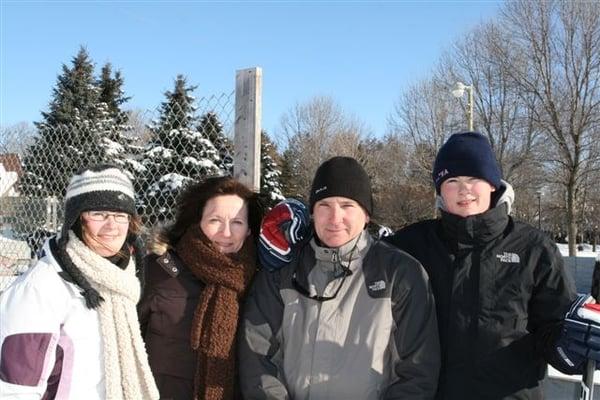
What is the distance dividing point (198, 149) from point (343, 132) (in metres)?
33.5

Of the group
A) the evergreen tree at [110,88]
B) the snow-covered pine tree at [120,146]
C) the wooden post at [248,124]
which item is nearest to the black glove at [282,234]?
the wooden post at [248,124]

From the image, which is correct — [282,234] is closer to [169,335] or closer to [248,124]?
[169,335]

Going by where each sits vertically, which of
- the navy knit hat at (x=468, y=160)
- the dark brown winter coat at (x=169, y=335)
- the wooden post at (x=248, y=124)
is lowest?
the dark brown winter coat at (x=169, y=335)

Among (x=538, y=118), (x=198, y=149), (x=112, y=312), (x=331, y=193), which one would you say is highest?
(x=538, y=118)

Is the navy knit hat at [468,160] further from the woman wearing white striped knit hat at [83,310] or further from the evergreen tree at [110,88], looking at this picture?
the evergreen tree at [110,88]

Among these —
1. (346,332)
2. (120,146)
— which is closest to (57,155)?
(120,146)

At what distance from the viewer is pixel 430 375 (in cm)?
246

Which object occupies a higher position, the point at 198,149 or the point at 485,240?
the point at 198,149

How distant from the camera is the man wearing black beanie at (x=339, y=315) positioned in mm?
2441

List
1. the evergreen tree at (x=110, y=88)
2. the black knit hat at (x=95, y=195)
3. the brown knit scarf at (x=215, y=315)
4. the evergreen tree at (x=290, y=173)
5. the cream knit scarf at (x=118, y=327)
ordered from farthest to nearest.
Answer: the evergreen tree at (x=290, y=173)
the evergreen tree at (x=110, y=88)
the brown knit scarf at (x=215, y=315)
the black knit hat at (x=95, y=195)
the cream knit scarf at (x=118, y=327)

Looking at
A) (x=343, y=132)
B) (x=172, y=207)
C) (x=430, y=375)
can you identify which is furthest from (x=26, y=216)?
(x=343, y=132)

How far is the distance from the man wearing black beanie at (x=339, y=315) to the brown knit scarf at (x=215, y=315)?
0.10 m

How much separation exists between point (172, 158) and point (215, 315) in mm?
2390

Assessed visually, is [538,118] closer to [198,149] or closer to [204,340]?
[198,149]
